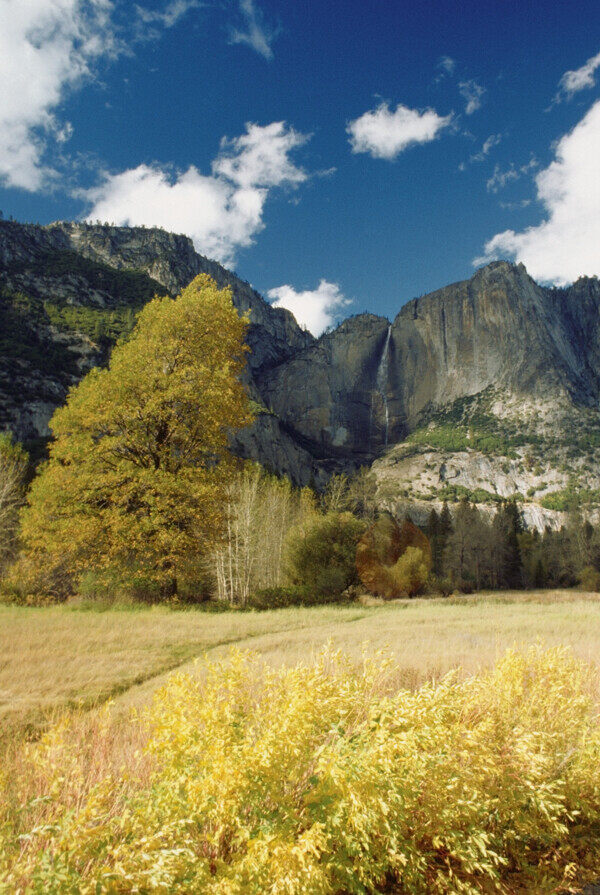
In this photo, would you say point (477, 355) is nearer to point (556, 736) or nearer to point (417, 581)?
point (417, 581)

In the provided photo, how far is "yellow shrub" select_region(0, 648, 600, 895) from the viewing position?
2.12 m

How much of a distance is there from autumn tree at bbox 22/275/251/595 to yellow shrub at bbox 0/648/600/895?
10.2 meters

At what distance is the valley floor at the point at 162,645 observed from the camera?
6199 millimetres

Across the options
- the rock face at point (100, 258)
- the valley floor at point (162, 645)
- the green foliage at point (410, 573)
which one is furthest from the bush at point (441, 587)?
the rock face at point (100, 258)

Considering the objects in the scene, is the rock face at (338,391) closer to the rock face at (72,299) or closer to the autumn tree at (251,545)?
the rock face at (72,299)

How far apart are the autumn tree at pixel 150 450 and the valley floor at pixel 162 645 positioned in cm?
197

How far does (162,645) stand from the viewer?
9422mm

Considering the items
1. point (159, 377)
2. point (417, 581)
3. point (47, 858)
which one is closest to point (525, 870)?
point (47, 858)

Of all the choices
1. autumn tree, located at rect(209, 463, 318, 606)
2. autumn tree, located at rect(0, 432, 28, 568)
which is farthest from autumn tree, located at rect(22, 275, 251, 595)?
autumn tree, located at rect(0, 432, 28, 568)

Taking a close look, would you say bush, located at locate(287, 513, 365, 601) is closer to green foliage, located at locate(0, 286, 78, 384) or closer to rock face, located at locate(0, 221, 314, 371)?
green foliage, located at locate(0, 286, 78, 384)

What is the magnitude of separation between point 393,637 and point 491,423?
153 m

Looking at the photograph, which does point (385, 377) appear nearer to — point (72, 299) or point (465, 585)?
point (72, 299)

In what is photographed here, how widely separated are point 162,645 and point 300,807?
7432 millimetres

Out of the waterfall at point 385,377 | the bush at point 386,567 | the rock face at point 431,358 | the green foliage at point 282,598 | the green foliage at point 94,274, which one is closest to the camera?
the green foliage at point 282,598
